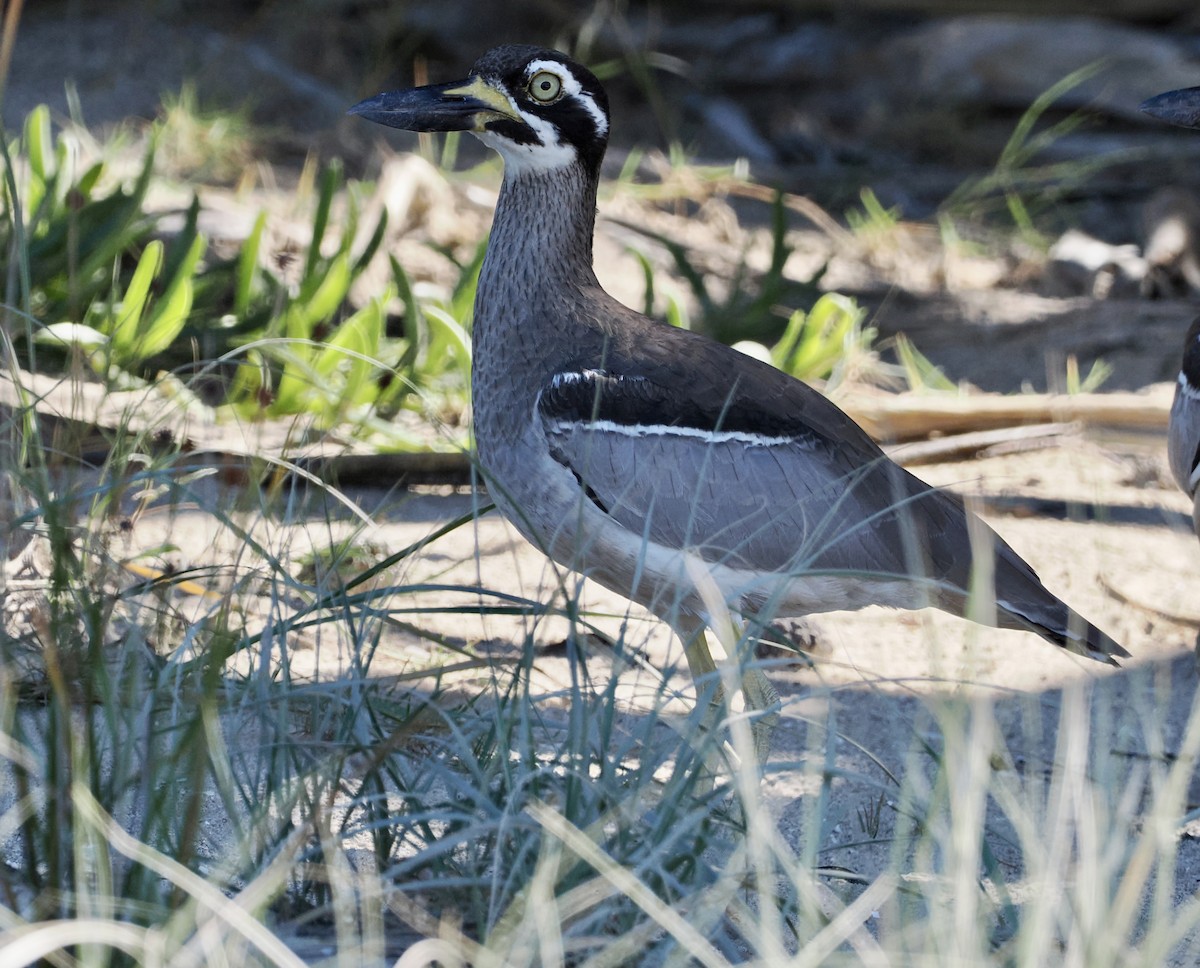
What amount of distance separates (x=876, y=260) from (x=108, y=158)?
326cm

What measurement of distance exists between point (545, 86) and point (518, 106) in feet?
0.23

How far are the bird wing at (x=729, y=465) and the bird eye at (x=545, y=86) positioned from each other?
22.0 inches

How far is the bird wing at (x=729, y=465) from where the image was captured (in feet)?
9.62

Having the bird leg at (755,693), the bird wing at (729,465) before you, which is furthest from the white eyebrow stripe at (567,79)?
the bird leg at (755,693)

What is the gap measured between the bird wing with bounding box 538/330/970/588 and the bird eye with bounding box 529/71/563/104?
560mm

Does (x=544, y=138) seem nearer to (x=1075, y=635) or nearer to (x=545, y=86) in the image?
(x=545, y=86)

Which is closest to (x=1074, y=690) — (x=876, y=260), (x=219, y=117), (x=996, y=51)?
(x=876, y=260)

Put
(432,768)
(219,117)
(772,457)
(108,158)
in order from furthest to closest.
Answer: (219,117) → (108,158) → (772,457) → (432,768)

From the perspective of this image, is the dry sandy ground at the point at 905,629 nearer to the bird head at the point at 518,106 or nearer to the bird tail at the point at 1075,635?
the bird tail at the point at 1075,635

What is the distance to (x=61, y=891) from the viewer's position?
183 cm

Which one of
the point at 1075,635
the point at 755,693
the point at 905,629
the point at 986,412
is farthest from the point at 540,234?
the point at 986,412

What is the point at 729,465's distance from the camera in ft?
9.86

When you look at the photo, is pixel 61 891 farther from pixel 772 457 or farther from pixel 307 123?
pixel 307 123

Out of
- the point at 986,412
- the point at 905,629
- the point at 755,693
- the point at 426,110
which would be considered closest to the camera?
the point at 755,693
